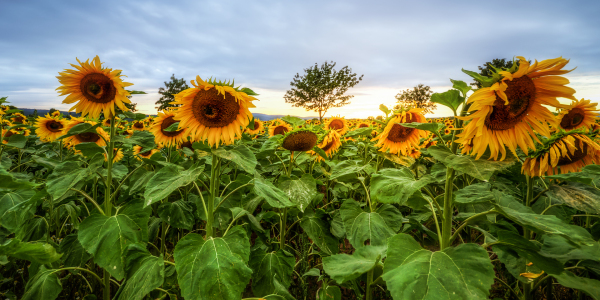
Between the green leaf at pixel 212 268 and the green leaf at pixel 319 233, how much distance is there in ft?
2.92

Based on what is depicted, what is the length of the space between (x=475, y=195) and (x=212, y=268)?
1377 millimetres

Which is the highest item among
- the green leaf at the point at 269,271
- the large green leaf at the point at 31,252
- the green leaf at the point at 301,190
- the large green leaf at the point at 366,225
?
the large green leaf at the point at 31,252

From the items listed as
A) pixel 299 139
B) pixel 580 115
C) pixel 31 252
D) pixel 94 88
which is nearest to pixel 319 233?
pixel 299 139

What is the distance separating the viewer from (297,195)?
2154mm

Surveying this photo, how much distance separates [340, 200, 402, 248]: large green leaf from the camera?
1910mm

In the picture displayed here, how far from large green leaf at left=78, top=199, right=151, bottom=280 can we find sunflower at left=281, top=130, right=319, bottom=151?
1288 mm

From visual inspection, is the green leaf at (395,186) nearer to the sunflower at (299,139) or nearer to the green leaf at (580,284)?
the green leaf at (580,284)

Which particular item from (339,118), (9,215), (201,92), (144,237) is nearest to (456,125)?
(201,92)

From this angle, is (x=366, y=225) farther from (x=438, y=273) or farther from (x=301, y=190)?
(x=438, y=273)

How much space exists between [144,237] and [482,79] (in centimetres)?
220

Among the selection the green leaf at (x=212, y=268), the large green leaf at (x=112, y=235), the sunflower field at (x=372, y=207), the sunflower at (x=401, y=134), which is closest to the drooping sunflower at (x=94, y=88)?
the sunflower field at (x=372, y=207)

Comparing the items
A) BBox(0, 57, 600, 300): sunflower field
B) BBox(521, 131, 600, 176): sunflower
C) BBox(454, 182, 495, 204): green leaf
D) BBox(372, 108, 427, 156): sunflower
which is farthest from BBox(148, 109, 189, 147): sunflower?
BBox(521, 131, 600, 176): sunflower

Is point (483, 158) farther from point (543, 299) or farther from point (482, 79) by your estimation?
point (543, 299)

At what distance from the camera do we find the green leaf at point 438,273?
99 cm
